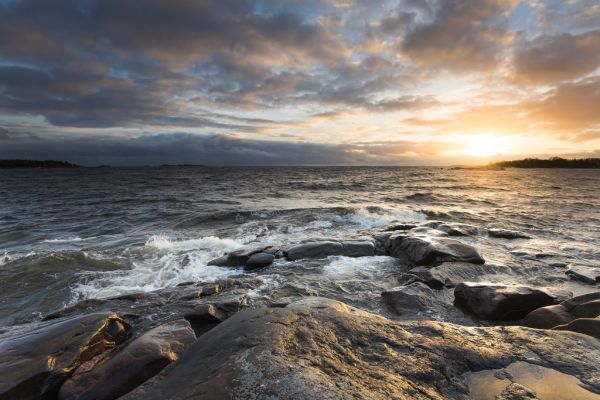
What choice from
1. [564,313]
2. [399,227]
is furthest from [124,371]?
[399,227]

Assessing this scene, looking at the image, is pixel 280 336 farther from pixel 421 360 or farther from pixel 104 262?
pixel 104 262

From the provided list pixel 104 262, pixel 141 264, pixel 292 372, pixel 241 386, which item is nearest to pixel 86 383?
pixel 241 386

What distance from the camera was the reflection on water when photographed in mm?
3162

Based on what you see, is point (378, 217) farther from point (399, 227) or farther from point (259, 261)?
point (259, 261)

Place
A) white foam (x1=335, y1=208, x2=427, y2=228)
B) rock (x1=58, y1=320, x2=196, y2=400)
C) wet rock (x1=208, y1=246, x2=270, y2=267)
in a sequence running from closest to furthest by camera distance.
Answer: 1. rock (x1=58, y1=320, x2=196, y2=400)
2. wet rock (x1=208, y1=246, x2=270, y2=267)
3. white foam (x1=335, y1=208, x2=427, y2=228)

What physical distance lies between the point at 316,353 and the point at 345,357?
0.34 metres

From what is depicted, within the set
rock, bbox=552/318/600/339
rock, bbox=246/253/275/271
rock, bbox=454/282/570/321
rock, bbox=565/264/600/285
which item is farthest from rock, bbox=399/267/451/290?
rock, bbox=246/253/275/271

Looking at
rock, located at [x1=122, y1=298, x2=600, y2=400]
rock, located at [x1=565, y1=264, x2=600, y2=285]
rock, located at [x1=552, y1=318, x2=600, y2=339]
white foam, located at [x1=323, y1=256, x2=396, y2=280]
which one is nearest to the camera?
rock, located at [x1=122, y1=298, x2=600, y2=400]

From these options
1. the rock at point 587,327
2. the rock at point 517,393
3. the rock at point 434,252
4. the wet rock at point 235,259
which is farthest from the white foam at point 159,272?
the rock at point 587,327

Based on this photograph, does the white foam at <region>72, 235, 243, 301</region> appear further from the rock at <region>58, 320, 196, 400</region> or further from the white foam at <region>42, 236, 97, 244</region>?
the rock at <region>58, 320, 196, 400</region>

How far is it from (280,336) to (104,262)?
10.7 metres

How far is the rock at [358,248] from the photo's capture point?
11.7 metres

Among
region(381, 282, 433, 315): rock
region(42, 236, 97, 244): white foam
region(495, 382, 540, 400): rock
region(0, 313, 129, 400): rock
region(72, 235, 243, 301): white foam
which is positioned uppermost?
region(495, 382, 540, 400): rock

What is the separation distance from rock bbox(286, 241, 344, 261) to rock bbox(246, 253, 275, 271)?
0.77m
